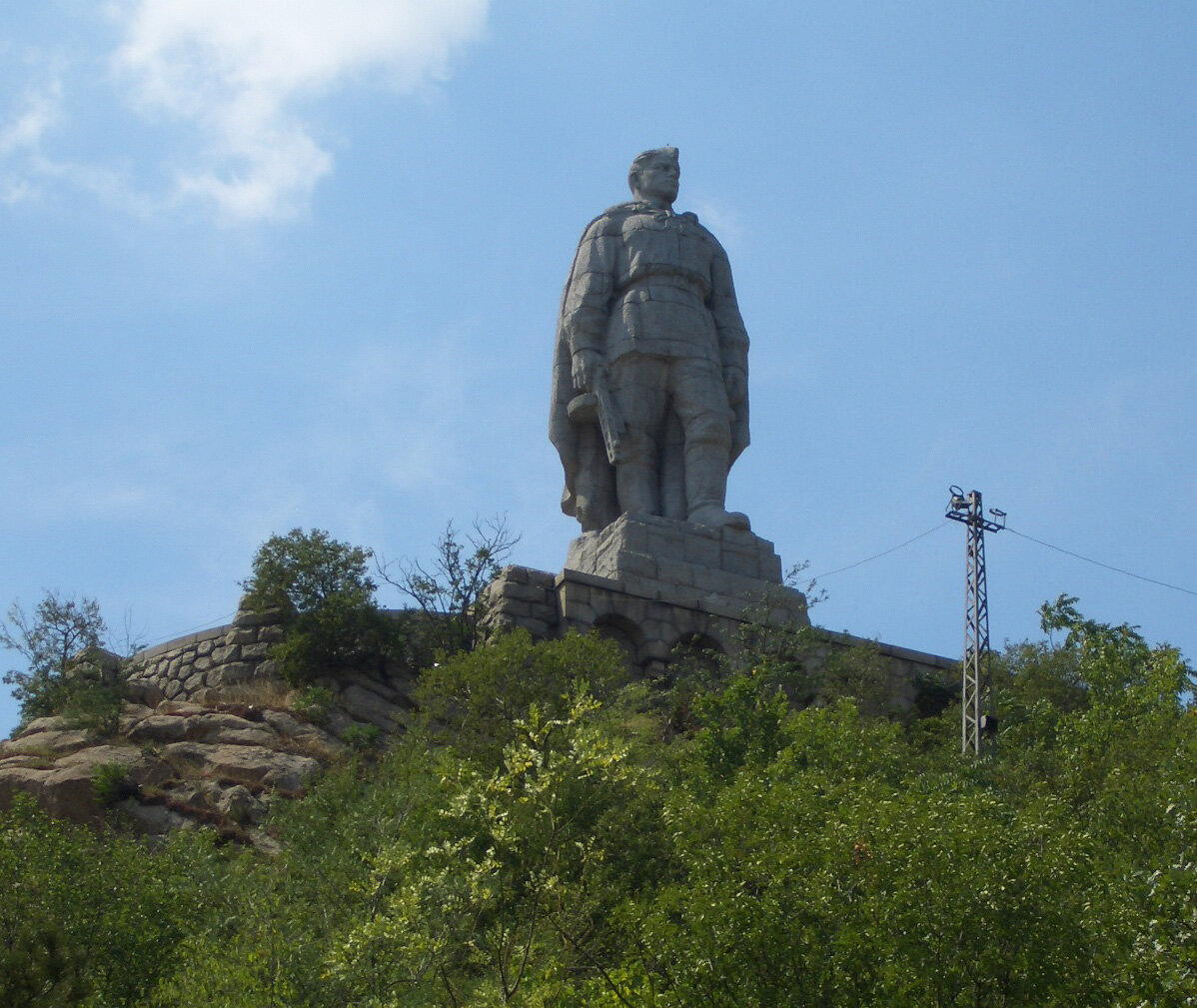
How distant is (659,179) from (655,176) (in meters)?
0.05

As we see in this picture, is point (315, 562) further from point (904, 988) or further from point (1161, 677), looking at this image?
point (904, 988)

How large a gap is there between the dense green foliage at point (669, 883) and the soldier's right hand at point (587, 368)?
511 centimetres

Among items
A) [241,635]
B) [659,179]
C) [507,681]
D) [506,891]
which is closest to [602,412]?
[659,179]

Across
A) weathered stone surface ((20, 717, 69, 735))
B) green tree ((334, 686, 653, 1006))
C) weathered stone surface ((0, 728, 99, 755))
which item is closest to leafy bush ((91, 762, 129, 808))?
weathered stone surface ((0, 728, 99, 755))

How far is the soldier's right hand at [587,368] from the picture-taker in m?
17.7

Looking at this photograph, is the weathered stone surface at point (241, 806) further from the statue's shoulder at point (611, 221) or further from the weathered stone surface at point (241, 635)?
the statue's shoulder at point (611, 221)

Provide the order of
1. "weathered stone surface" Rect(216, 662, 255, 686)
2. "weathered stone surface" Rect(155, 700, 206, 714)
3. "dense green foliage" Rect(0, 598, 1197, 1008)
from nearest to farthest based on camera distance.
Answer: "dense green foliage" Rect(0, 598, 1197, 1008) → "weathered stone surface" Rect(155, 700, 206, 714) → "weathered stone surface" Rect(216, 662, 255, 686)

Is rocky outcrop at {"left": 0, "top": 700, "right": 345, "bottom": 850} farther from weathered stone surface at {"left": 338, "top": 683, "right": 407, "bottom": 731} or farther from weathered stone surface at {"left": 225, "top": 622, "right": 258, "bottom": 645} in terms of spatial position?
weathered stone surface at {"left": 225, "top": 622, "right": 258, "bottom": 645}

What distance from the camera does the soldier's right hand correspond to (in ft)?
58.1

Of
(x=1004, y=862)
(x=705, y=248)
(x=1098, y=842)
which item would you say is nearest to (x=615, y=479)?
(x=705, y=248)

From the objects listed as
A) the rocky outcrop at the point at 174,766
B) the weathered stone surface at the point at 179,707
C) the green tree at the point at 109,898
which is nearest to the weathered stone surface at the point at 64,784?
the rocky outcrop at the point at 174,766

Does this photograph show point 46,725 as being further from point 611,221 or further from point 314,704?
point 611,221

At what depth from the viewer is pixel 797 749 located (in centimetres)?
1103

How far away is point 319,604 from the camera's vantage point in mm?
16406
